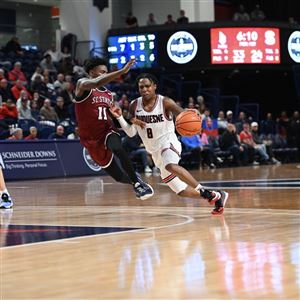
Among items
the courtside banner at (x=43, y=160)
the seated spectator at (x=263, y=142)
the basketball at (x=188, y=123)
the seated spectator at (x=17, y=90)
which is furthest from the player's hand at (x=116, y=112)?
the seated spectator at (x=263, y=142)

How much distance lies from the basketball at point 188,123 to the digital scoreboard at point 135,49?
16890 millimetres

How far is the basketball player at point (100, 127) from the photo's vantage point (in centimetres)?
853

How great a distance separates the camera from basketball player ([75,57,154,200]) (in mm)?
8531

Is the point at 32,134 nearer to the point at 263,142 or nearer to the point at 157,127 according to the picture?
the point at 263,142

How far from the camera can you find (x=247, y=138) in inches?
898

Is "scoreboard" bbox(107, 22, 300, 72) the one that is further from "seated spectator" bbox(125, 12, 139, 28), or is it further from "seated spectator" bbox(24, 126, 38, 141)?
"seated spectator" bbox(24, 126, 38, 141)

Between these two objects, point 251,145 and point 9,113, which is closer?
point 9,113

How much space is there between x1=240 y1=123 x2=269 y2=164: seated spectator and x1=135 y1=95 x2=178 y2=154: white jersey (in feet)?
47.3

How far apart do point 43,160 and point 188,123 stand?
9442 millimetres

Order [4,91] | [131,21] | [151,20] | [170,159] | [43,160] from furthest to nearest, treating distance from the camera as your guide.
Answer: [151,20]
[131,21]
[4,91]
[43,160]
[170,159]

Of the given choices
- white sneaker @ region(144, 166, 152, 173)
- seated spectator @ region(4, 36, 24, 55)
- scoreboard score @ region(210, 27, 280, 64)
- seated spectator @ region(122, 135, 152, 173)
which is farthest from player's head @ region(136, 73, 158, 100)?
scoreboard score @ region(210, 27, 280, 64)

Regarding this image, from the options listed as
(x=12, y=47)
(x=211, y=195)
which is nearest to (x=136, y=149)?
(x=12, y=47)

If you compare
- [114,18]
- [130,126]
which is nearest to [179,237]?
[130,126]

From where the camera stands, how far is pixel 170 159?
8.16 m
